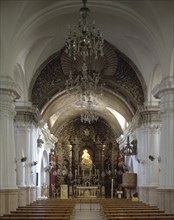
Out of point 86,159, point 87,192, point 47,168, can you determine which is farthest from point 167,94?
point 86,159

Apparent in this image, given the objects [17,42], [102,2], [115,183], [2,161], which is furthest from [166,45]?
[115,183]

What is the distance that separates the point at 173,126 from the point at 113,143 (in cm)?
2158

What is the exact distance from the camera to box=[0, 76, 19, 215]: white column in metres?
15.0

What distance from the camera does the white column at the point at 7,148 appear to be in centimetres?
1502

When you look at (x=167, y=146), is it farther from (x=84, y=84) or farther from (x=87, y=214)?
(x=87, y=214)

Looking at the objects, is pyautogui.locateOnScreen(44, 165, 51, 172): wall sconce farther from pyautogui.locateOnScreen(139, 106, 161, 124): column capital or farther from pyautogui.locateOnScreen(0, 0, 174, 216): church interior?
pyautogui.locateOnScreen(139, 106, 161, 124): column capital

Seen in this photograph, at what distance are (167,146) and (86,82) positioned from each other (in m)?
5.02

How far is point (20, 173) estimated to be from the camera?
66.6 ft

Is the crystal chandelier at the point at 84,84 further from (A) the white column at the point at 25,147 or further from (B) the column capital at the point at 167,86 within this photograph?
(B) the column capital at the point at 167,86

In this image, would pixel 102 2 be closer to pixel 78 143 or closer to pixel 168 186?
pixel 168 186

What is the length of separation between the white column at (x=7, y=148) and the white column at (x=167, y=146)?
15.1 ft

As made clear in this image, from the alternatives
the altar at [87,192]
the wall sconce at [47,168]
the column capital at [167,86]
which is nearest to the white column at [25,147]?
the column capital at [167,86]

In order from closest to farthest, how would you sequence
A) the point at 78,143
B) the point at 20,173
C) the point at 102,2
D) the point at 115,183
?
the point at 102,2 < the point at 20,173 < the point at 115,183 < the point at 78,143

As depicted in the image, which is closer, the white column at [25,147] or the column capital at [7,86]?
the column capital at [7,86]
